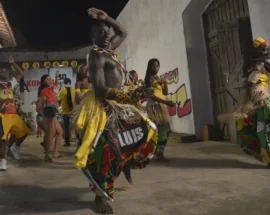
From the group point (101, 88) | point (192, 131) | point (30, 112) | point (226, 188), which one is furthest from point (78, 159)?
point (30, 112)

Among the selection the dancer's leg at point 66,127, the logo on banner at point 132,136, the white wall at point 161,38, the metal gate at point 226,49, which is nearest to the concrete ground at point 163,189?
the logo on banner at point 132,136

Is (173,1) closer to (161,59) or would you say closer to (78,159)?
(161,59)

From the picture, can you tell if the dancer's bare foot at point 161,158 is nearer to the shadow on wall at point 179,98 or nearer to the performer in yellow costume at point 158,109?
the performer in yellow costume at point 158,109

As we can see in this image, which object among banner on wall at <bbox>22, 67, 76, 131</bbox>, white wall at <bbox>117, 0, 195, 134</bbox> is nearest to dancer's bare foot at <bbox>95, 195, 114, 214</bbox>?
white wall at <bbox>117, 0, 195, 134</bbox>

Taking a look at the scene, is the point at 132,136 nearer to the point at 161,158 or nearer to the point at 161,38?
the point at 161,158

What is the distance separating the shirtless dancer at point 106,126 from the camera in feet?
9.00

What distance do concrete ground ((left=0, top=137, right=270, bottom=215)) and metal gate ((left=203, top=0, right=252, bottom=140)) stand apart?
1.60 metres

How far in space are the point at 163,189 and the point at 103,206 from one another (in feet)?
2.64

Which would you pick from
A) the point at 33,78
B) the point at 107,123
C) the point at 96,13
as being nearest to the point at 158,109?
the point at 107,123

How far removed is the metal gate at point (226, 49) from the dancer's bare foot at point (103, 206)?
11.2 feet

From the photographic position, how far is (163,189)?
131 inches

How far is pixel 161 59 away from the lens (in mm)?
9383

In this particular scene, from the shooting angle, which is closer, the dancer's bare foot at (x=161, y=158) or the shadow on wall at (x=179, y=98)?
the dancer's bare foot at (x=161, y=158)

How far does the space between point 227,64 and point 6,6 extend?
10.3 meters
